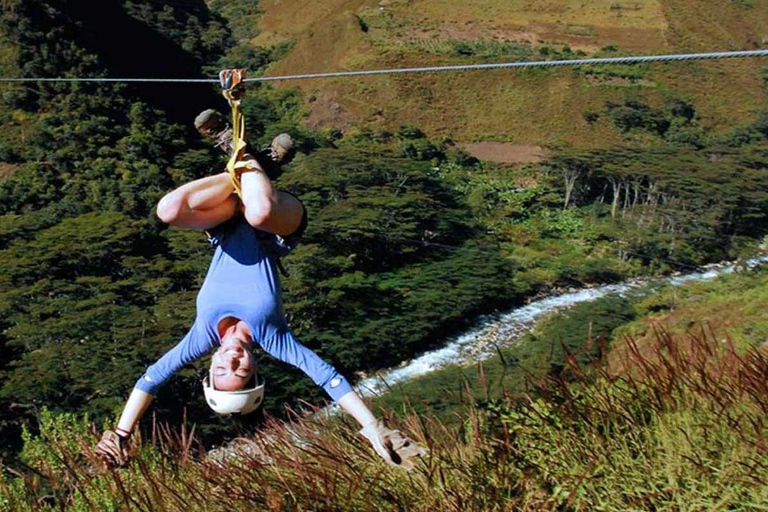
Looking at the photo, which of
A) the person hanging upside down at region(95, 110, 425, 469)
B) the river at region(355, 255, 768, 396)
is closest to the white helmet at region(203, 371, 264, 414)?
the person hanging upside down at region(95, 110, 425, 469)

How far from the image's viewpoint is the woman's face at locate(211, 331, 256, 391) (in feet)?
6.79

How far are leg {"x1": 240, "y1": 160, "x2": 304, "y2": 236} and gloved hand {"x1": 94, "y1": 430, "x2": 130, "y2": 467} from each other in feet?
2.42

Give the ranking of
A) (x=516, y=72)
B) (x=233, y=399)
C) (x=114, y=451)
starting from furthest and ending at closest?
(x=516, y=72), (x=114, y=451), (x=233, y=399)

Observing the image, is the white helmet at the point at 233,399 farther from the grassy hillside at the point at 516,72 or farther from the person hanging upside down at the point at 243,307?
the grassy hillside at the point at 516,72

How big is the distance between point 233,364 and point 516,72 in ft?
118

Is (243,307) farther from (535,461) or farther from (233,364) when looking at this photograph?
(535,461)

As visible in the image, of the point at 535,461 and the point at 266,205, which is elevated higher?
the point at 266,205

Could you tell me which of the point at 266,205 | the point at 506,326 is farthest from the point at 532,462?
the point at 506,326

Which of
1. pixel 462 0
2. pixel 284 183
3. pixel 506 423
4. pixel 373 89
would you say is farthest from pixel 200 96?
pixel 506 423

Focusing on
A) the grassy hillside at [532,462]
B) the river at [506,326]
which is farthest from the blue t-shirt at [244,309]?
the river at [506,326]

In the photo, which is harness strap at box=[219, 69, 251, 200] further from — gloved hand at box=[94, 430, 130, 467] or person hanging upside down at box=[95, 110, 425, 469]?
gloved hand at box=[94, 430, 130, 467]

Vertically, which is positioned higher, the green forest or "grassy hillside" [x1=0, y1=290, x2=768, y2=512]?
"grassy hillside" [x1=0, y1=290, x2=768, y2=512]

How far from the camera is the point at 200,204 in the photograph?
214 centimetres

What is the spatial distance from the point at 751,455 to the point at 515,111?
34554mm
